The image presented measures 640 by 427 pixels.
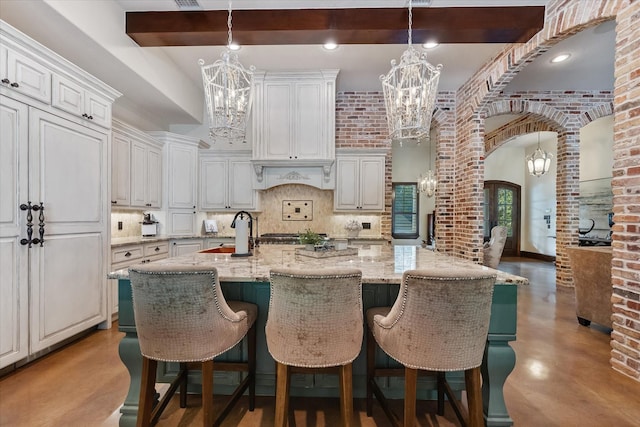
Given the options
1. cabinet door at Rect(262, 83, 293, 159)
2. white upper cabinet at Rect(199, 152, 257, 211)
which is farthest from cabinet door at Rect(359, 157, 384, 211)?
white upper cabinet at Rect(199, 152, 257, 211)

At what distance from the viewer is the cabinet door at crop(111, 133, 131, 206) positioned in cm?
361

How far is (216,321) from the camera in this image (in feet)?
4.77

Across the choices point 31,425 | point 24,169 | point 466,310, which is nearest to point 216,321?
point 466,310

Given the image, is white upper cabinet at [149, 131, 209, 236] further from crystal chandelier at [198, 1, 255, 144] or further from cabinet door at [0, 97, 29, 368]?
crystal chandelier at [198, 1, 255, 144]

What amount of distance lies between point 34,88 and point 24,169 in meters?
0.64

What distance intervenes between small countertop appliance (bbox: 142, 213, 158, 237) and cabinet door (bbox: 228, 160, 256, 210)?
119 centimetres

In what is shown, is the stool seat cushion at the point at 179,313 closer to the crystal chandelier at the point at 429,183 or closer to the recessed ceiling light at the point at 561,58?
the recessed ceiling light at the point at 561,58

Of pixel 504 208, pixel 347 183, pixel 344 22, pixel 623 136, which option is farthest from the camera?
pixel 504 208

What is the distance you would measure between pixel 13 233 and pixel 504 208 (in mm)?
11077

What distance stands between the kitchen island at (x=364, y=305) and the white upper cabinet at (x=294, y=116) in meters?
2.52

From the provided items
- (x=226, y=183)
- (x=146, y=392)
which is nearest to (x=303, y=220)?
(x=226, y=183)

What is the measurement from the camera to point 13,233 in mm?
2209

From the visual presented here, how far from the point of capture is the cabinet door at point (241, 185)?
4.92 metres

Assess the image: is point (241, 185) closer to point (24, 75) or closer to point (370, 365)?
point (24, 75)
